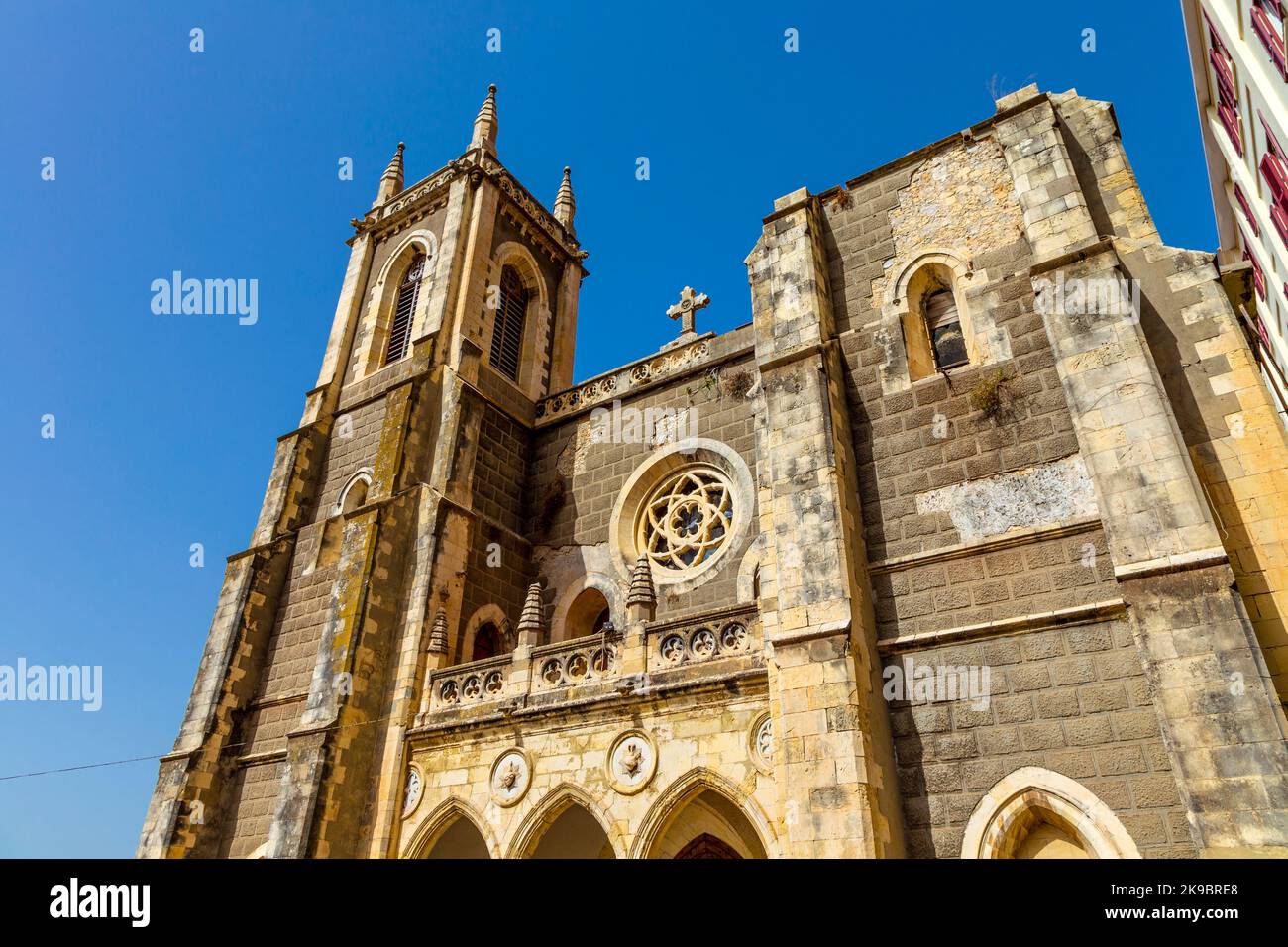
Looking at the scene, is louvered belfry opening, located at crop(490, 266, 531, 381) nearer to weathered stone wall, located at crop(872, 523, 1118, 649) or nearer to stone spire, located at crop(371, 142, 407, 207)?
stone spire, located at crop(371, 142, 407, 207)

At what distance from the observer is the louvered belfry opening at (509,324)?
17.7 meters

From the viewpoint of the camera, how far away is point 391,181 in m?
21.4

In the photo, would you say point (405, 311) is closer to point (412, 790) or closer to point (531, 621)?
point (531, 621)

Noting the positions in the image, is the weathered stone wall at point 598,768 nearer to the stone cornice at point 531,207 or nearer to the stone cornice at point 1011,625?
the stone cornice at point 1011,625

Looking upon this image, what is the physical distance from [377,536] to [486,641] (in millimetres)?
2661

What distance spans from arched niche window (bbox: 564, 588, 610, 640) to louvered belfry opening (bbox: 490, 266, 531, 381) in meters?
6.30

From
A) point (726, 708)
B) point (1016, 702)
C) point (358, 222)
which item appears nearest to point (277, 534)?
point (358, 222)

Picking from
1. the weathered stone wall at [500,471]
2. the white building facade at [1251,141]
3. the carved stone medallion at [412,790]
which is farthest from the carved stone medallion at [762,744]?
the weathered stone wall at [500,471]

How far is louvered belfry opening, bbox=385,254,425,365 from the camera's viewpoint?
17.9 meters

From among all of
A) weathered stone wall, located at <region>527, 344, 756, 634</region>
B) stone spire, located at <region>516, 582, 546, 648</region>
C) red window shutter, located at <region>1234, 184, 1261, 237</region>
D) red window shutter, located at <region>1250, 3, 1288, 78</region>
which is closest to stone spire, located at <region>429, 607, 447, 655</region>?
stone spire, located at <region>516, 582, 546, 648</region>

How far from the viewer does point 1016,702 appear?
752 cm

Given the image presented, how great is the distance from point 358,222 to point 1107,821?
20015mm

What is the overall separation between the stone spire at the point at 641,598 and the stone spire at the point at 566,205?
13.4m

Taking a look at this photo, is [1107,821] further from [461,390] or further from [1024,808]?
[461,390]
